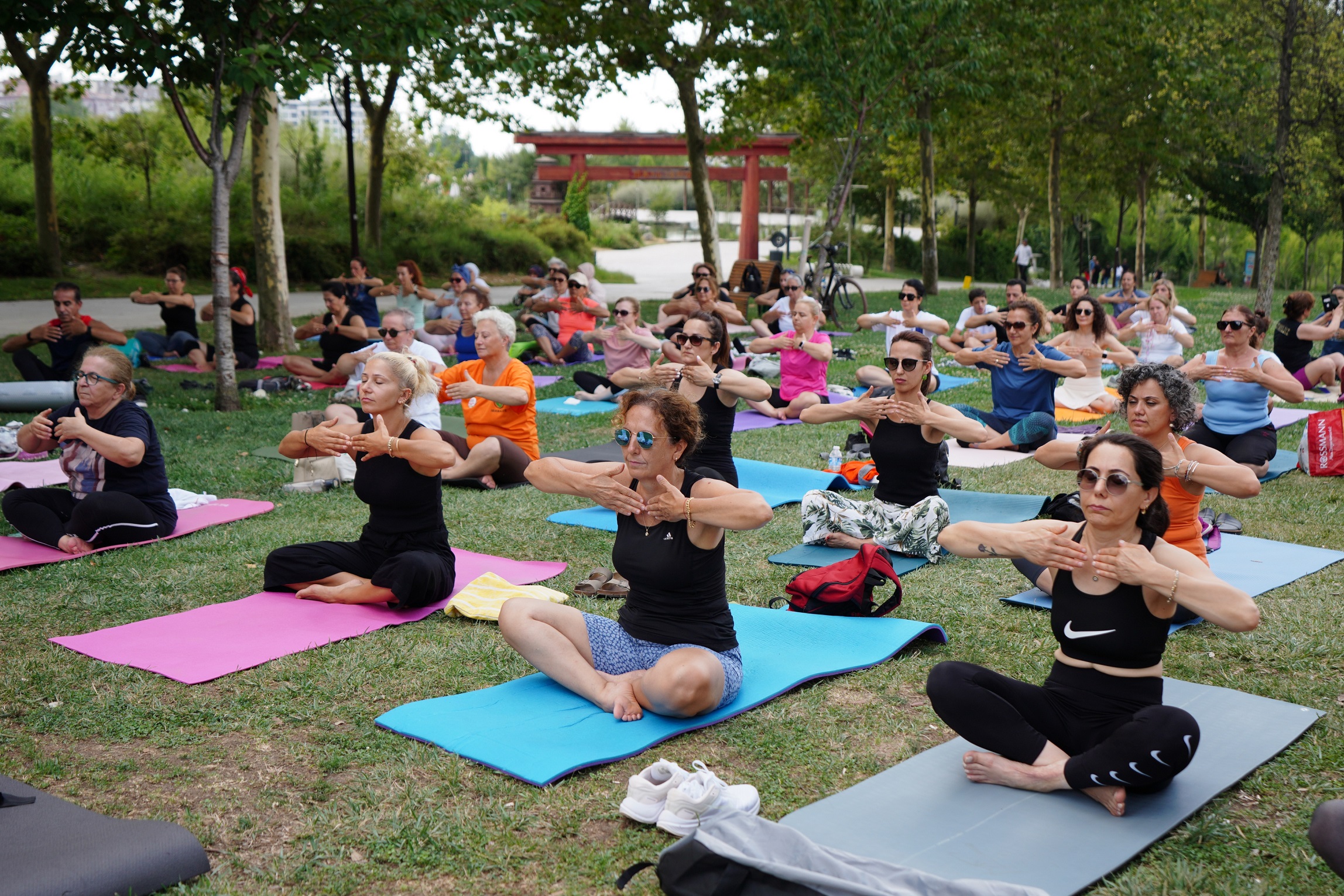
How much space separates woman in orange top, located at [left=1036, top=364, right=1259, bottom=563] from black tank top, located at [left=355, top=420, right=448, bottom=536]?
2915 millimetres

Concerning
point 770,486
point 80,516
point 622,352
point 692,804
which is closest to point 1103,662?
point 692,804

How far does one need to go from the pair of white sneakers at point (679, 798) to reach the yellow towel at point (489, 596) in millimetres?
1984

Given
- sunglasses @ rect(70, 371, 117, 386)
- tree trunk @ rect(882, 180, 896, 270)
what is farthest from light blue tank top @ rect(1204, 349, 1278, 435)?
tree trunk @ rect(882, 180, 896, 270)

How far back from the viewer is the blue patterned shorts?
420 centimetres

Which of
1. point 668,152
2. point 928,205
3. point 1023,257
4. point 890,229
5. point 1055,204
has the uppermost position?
point 668,152

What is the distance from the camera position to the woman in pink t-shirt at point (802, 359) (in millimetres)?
10109

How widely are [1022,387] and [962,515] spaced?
2.31m

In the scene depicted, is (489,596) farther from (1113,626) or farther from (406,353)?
(1113,626)

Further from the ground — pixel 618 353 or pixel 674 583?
pixel 618 353

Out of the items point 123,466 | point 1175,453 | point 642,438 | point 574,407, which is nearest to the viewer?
point 642,438

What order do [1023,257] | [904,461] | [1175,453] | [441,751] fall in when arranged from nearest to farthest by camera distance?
[441,751] → [1175,453] → [904,461] → [1023,257]

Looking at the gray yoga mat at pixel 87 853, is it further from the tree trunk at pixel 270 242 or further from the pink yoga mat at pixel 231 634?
the tree trunk at pixel 270 242

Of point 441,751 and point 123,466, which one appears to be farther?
point 123,466

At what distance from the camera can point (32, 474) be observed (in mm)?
8383
